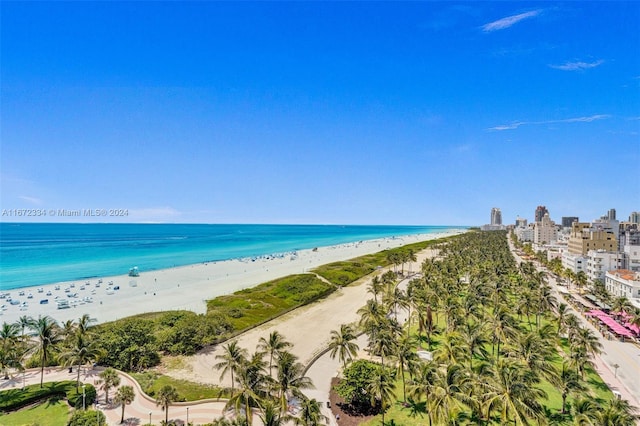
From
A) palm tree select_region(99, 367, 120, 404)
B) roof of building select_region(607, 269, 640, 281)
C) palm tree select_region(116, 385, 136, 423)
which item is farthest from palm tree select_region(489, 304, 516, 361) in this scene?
roof of building select_region(607, 269, 640, 281)

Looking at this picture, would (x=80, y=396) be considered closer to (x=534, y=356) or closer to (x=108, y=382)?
(x=108, y=382)

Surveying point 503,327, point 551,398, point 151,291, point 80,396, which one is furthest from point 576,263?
point 151,291

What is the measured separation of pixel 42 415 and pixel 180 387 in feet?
42.0

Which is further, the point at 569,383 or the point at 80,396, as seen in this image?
the point at 80,396

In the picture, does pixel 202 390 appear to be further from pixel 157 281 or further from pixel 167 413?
pixel 157 281

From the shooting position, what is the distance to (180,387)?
4003cm

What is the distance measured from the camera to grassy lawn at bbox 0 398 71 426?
108 feet

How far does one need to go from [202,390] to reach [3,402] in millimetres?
19482

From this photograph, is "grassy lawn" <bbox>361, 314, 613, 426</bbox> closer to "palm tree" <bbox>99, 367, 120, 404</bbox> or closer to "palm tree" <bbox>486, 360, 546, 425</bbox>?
"palm tree" <bbox>486, 360, 546, 425</bbox>

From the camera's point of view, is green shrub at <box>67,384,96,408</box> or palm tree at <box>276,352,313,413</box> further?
green shrub at <box>67,384,96,408</box>

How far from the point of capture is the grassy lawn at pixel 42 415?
32869mm

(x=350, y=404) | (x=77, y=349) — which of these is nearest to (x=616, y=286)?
(x=350, y=404)

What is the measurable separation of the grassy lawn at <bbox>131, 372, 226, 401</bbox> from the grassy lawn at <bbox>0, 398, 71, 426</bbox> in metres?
7.23

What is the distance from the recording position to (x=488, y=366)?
31016 mm
